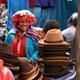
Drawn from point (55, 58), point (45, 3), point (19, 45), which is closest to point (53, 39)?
point (55, 58)

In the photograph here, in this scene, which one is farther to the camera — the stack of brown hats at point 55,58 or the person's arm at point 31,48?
the person's arm at point 31,48

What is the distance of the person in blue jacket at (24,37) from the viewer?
3838 mm

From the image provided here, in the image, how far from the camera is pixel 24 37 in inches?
156

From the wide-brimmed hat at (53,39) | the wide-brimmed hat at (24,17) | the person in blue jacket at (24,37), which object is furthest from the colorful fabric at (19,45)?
the wide-brimmed hat at (53,39)

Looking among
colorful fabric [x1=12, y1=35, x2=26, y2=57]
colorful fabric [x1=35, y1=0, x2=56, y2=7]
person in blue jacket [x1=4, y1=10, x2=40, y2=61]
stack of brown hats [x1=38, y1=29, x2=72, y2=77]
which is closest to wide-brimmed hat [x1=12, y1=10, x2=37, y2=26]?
person in blue jacket [x1=4, y1=10, x2=40, y2=61]

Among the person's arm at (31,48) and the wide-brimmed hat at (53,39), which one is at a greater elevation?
the wide-brimmed hat at (53,39)

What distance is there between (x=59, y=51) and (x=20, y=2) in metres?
2.84

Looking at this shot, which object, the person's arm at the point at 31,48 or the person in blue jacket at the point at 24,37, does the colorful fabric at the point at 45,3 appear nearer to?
the person in blue jacket at the point at 24,37

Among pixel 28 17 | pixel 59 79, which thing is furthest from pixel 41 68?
pixel 28 17

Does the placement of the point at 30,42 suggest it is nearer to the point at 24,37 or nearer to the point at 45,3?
the point at 24,37

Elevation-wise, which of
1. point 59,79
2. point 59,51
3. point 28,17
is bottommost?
point 59,79

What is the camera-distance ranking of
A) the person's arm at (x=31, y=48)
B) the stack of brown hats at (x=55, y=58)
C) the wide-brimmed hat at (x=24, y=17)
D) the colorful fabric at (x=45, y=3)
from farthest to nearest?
1. the colorful fabric at (x=45, y=3)
2. the wide-brimmed hat at (x=24, y=17)
3. the person's arm at (x=31, y=48)
4. the stack of brown hats at (x=55, y=58)

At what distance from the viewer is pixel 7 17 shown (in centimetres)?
621

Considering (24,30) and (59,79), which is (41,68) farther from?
(24,30)
